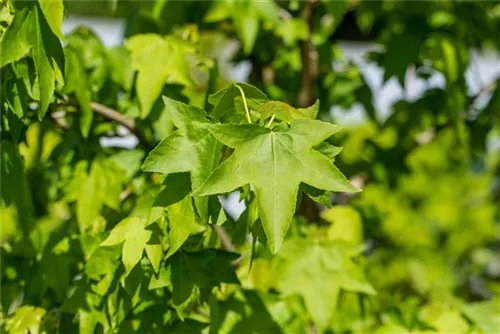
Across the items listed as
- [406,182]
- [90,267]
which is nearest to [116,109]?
[90,267]

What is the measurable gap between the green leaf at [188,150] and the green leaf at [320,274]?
21.7 inches

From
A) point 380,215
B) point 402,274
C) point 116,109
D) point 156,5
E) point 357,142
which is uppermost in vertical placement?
point 156,5

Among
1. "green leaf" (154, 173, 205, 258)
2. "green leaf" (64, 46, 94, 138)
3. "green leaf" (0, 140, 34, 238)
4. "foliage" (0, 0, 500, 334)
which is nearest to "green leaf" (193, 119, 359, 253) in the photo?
"foliage" (0, 0, 500, 334)

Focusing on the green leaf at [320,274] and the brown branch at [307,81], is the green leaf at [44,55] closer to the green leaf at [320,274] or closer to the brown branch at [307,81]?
the green leaf at [320,274]

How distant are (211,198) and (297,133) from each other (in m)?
0.16

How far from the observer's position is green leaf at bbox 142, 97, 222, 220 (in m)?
1.13

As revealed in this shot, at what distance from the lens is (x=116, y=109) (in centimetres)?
182

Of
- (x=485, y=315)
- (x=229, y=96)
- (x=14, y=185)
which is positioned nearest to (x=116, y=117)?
(x=14, y=185)

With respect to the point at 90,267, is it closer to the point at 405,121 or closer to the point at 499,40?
the point at 405,121

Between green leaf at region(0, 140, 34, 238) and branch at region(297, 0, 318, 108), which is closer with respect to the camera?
green leaf at region(0, 140, 34, 238)

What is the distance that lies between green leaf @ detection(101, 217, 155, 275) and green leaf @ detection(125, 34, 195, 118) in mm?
309

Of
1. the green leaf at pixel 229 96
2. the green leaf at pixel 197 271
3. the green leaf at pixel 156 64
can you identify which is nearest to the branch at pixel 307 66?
the green leaf at pixel 156 64

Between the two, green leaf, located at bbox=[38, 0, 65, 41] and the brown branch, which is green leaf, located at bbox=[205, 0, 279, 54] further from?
green leaf, located at bbox=[38, 0, 65, 41]

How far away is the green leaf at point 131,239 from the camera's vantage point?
123 centimetres
